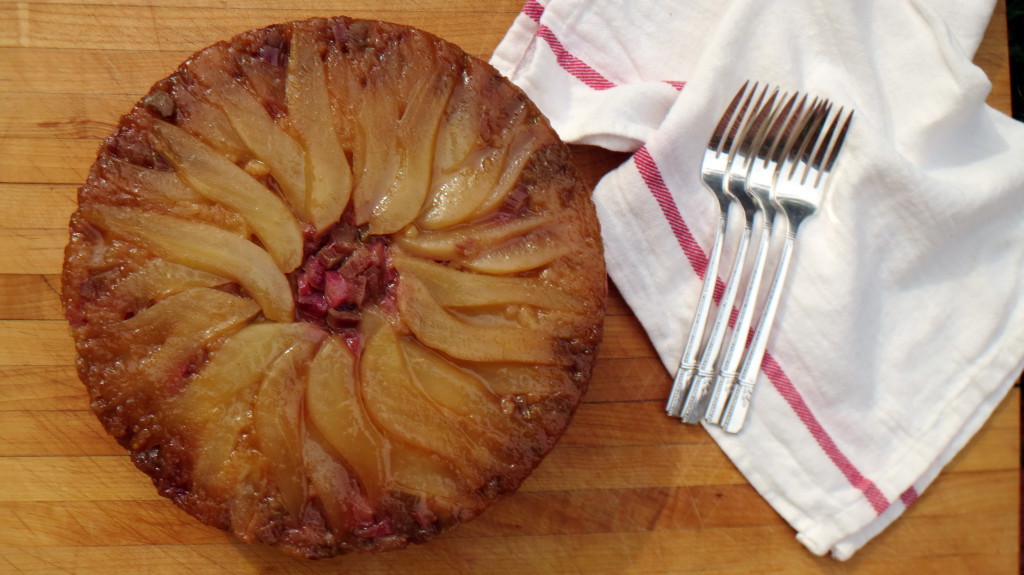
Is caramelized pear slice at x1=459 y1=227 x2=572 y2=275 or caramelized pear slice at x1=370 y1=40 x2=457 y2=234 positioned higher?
caramelized pear slice at x1=370 y1=40 x2=457 y2=234

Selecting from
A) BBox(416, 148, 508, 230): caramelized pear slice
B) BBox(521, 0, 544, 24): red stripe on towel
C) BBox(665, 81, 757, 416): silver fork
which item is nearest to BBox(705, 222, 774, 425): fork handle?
BBox(665, 81, 757, 416): silver fork

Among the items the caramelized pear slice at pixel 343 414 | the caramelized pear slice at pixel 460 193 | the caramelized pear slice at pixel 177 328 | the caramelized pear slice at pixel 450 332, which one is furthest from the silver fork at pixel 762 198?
the caramelized pear slice at pixel 177 328

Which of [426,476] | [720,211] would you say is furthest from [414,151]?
[720,211]

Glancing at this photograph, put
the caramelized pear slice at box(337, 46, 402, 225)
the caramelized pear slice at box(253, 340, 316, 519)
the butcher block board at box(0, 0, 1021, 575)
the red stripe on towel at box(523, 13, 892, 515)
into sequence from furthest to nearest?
the red stripe on towel at box(523, 13, 892, 515), the butcher block board at box(0, 0, 1021, 575), the caramelized pear slice at box(337, 46, 402, 225), the caramelized pear slice at box(253, 340, 316, 519)

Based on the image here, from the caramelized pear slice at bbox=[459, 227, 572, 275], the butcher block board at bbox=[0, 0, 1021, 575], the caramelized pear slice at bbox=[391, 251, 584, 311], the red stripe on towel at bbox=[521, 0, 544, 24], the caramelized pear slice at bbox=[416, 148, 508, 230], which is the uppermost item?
the red stripe on towel at bbox=[521, 0, 544, 24]

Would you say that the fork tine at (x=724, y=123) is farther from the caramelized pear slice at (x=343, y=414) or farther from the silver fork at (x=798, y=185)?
the caramelized pear slice at (x=343, y=414)

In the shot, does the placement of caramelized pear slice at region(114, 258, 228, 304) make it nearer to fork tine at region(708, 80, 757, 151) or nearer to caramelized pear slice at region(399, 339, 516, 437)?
caramelized pear slice at region(399, 339, 516, 437)

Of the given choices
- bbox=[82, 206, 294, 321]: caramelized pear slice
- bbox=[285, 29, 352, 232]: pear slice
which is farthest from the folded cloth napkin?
bbox=[82, 206, 294, 321]: caramelized pear slice

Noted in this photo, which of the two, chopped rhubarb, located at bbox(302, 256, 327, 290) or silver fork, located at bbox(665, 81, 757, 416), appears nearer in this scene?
chopped rhubarb, located at bbox(302, 256, 327, 290)

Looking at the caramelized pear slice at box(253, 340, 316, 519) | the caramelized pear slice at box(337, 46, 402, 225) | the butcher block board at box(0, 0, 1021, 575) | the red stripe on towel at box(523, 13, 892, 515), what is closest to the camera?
the caramelized pear slice at box(253, 340, 316, 519)

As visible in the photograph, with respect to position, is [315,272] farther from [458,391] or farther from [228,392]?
[458,391]
